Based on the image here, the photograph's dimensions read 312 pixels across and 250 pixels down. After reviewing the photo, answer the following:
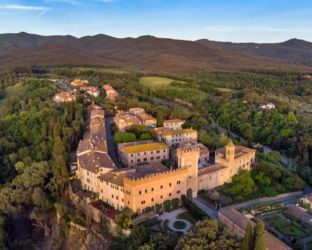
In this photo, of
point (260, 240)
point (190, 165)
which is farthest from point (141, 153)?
point (260, 240)

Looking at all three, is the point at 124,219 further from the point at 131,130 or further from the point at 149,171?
the point at 131,130

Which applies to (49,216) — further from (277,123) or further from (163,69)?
(163,69)

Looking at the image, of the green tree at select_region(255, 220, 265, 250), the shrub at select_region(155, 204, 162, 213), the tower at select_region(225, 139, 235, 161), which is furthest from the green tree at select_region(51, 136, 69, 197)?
the green tree at select_region(255, 220, 265, 250)

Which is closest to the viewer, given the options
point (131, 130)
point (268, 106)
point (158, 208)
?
point (158, 208)

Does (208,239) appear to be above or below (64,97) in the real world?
below

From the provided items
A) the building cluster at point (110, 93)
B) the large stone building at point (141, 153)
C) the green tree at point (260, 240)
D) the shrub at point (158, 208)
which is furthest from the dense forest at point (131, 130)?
the green tree at point (260, 240)

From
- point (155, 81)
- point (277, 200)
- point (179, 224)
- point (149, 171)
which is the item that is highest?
point (155, 81)
